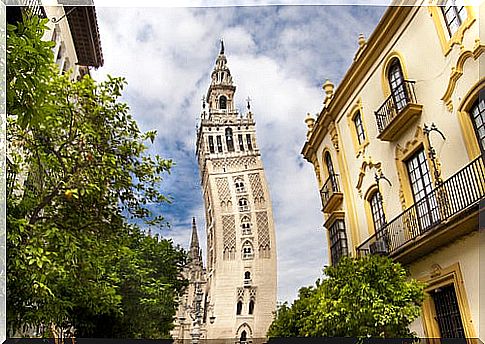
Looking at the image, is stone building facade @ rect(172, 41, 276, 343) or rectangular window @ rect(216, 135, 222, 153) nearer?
stone building facade @ rect(172, 41, 276, 343)

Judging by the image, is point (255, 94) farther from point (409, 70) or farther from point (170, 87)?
point (409, 70)

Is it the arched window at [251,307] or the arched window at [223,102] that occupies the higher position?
the arched window at [223,102]

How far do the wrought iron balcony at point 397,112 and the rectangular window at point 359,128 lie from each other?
0.13m

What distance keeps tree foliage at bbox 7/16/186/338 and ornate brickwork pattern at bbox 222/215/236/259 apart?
24cm

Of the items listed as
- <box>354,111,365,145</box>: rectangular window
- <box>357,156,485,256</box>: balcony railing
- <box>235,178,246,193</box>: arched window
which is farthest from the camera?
<box>354,111,365,145</box>: rectangular window

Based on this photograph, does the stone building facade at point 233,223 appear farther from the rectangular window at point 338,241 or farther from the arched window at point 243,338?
the rectangular window at point 338,241

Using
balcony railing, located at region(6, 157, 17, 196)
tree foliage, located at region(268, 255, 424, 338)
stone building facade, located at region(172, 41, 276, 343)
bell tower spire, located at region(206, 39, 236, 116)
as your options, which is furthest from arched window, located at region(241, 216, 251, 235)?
balcony railing, located at region(6, 157, 17, 196)

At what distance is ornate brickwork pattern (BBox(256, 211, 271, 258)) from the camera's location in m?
2.84

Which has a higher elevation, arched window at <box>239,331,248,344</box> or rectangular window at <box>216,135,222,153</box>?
rectangular window at <box>216,135,222,153</box>

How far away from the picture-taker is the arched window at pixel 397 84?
113 inches

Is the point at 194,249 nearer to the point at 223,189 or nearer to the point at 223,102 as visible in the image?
the point at 223,189

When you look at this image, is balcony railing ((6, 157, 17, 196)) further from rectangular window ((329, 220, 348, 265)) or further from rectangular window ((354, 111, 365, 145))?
rectangular window ((354, 111, 365, 145))

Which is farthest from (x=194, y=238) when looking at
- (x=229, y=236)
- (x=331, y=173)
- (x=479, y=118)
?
(x=479, y=118)

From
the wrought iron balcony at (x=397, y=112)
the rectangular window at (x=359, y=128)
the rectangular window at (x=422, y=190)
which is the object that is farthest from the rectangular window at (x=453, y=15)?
the rectangular window at (x=359, y=128)
